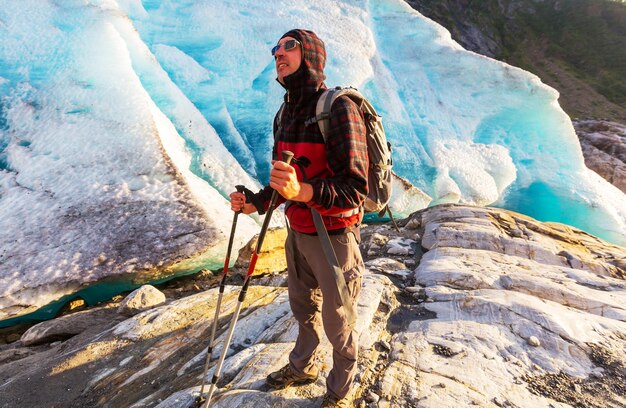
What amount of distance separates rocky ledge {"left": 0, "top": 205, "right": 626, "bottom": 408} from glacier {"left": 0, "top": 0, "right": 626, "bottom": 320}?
1.11 m

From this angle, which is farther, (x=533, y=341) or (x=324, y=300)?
(x=533, y=341)

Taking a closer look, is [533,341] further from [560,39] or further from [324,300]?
[560,39]

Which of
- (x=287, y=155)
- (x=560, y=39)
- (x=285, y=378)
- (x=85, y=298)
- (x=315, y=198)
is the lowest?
(x=85, y=298)

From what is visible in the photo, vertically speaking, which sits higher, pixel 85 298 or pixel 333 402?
pixel 333 402

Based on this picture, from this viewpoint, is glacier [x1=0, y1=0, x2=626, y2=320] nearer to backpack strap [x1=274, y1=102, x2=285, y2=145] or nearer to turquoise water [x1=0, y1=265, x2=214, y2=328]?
turquoise water [x1=0, y1=265, x2=214, y2=328]

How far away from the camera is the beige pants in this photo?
2.54 meters

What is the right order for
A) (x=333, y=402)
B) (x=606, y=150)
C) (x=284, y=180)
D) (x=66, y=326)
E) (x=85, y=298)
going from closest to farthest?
(x=284, y=180) → (x=333, y=402) → (x=66, y=326) → (x=85, y=298) → (x=606, y=150)

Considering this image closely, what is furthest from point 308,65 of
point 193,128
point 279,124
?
point 193,128

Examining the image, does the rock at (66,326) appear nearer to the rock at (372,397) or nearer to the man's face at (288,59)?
the rock at (372,397)

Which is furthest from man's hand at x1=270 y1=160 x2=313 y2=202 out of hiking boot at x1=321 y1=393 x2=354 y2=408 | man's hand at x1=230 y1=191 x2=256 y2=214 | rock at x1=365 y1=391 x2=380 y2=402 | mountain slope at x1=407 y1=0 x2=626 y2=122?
mountain slope at x1=407 y1=0 x2=626 y2=122

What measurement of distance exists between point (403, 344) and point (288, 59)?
3.06 m

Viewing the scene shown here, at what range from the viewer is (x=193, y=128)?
873 cm

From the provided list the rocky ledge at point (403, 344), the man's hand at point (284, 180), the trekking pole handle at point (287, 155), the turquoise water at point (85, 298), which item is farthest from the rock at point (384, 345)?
the turquoise water at point (85, 298)

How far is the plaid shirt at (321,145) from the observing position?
2.16 metres
